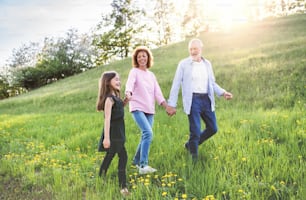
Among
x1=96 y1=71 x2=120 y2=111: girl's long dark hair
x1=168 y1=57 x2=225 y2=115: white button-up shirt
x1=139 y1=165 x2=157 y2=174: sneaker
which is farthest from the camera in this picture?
x1=168 y1=57 x2=225 y2=115: white button-up shirt

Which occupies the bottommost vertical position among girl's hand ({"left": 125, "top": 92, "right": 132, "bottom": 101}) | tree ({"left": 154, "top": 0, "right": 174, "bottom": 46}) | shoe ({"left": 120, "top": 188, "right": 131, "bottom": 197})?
shoe ({"left": 120, "top": 188, "right": 131, "bottom": 197})

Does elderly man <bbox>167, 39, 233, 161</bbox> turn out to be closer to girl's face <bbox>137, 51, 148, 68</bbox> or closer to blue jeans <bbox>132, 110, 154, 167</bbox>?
blue jeans <bbox>132, 110, 154, 167</bbox>

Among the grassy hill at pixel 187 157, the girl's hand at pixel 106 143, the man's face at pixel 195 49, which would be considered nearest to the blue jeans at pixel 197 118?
the grassy hill at pixel 187 157

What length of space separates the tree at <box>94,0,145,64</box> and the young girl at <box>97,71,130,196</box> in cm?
4173

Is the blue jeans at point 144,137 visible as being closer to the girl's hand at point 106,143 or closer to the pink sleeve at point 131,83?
the pink sleeve at point 131,83

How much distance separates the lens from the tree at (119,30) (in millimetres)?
46094

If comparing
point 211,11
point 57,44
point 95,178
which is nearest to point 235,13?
point 211,11

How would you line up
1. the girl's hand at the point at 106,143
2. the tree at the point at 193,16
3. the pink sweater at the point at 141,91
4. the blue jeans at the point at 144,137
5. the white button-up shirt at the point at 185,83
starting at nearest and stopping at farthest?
the girl's hand at the point at 106,143 → the blue jeans at the point at 144,137 → the pink sweater at the point at 141,91 → the white button-up shirt at the point at 185,83 → the tree at the point at 193,16

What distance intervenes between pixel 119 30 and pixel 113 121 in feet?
139

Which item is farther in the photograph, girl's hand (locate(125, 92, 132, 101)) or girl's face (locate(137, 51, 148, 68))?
girl's face (locate(137, 51, 148, 68))

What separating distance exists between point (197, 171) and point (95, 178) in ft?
4.88

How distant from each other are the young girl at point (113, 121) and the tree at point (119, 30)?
4173 centimetres

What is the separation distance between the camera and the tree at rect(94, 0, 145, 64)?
4609 centimetres

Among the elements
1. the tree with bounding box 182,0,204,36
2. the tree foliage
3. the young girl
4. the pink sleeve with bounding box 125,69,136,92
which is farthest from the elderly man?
the tree with bounding box 182,0,204,36
